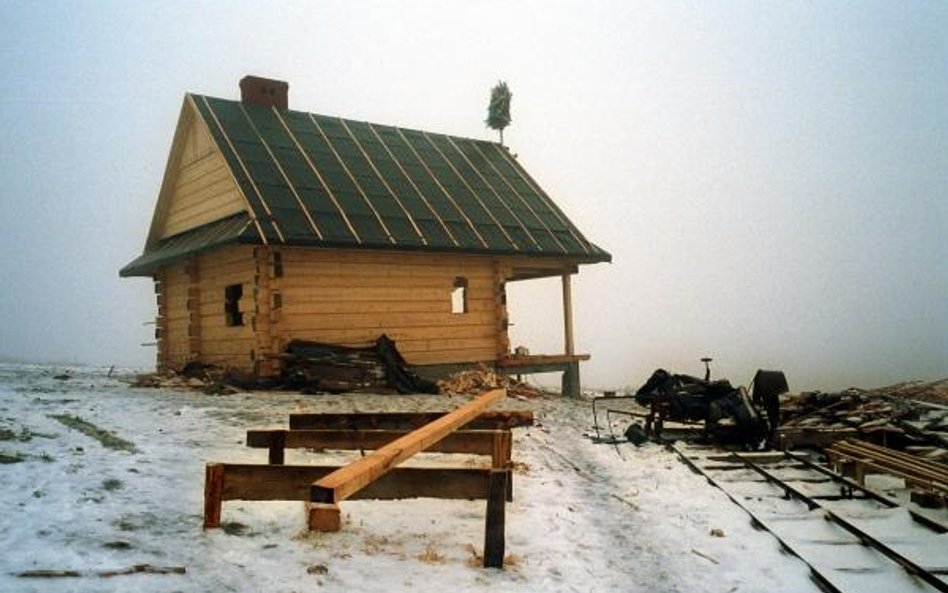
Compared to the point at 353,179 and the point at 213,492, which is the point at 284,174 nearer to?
the point at 353,179

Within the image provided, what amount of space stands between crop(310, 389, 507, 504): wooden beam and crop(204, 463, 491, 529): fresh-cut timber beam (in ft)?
0.83

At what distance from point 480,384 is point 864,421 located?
8.05 metres

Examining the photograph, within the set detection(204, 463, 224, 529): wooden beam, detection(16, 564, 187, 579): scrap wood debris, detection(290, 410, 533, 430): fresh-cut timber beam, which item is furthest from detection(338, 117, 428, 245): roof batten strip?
detection(16, 564, 187, 579): scrap wood debris

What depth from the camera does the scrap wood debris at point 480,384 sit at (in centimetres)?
1599

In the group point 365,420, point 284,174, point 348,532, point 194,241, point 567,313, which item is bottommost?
point 348,532

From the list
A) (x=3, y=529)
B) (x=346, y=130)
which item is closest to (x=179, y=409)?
(x=3, y=529)

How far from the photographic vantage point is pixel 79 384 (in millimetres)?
15180

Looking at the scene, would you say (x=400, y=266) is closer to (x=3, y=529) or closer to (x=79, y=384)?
(x=79, y=384)

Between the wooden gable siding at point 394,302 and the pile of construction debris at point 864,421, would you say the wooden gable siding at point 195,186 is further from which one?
the pile of construction debris at point 864,421

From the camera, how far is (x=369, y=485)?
5094mm

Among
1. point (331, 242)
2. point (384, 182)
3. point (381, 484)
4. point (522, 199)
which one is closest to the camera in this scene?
point (381, 484)

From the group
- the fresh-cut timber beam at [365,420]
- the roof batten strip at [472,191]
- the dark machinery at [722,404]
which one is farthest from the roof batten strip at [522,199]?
the fresh-cut timber beam at [365,420]

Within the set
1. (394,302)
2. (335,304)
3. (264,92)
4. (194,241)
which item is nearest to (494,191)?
(394,302)

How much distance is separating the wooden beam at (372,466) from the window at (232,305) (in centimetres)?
1130
